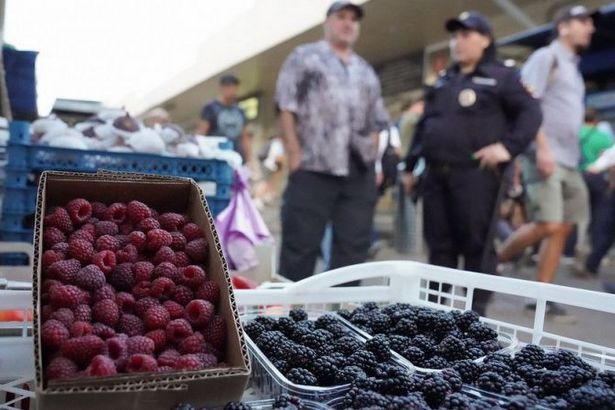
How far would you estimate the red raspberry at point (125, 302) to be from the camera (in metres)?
1.16

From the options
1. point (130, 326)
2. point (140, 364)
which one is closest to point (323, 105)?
point (130, 326)

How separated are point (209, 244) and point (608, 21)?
6.79m

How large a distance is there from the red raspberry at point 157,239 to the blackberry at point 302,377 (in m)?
0.38

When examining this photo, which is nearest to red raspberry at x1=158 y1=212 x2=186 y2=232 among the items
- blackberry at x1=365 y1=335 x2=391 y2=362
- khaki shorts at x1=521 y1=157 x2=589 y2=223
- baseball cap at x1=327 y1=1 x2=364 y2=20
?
blackberry at x1=365 y1=335 x2=391 y2=362

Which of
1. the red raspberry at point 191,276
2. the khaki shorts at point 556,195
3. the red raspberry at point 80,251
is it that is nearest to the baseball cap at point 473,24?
the khaki shorts at point 556,195

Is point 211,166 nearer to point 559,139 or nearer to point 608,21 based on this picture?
point 559,139

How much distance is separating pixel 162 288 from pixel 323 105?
7.64 feet

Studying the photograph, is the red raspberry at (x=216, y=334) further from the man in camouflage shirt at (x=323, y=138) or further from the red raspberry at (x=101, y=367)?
the man in camouflage shirt at (x=323, y=138)

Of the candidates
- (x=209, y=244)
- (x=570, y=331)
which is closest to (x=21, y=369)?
(x=209, y=244)

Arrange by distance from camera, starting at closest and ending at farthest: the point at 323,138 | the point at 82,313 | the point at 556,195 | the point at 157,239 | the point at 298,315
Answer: the point at 82,313
the point at 157,239
the point at 298,315
the point at 323,138
the point at 556,195

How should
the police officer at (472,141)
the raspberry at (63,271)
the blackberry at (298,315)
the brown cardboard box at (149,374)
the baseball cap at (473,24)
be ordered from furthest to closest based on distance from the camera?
the baseball cap at (473,24) → the police officer at (472,141) → the blackberry at (298,315) → the raspberry at (63,271) → the brown cardboard box at (149,374)

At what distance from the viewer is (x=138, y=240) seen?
1.30 metres

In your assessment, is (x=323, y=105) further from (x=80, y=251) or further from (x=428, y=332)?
(x=80, y=251)

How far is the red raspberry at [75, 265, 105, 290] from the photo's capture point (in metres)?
1.15
